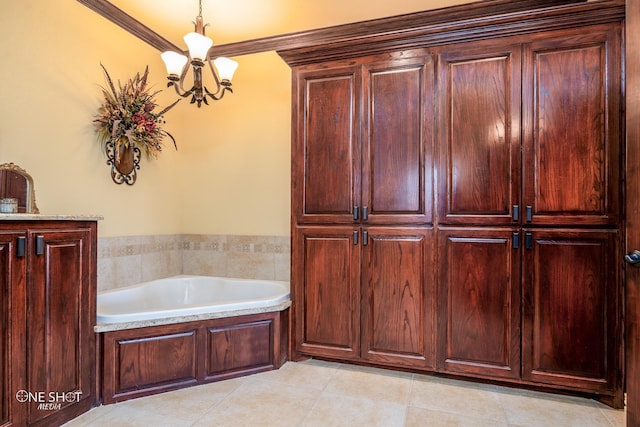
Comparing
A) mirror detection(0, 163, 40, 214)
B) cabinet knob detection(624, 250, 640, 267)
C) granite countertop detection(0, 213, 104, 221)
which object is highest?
mirror detection(0, 163, 40, 214)

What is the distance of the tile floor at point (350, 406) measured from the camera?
1816 millimetres

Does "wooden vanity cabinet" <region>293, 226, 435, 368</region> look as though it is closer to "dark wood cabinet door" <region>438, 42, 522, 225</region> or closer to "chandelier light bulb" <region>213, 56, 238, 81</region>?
"dark wood cabinet door" <region>438, 42, 522, 225</region>

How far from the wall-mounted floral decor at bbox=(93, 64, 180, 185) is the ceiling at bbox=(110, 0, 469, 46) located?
1.43ft

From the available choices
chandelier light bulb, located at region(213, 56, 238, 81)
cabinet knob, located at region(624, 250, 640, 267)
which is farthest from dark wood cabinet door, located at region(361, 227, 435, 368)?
chandelier light bulb, located at region(213, 56, 238, 81)

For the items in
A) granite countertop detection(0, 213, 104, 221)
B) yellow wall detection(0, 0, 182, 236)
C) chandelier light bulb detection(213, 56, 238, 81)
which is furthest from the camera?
chandelier light bulb detection(213, 56, 238, 81)

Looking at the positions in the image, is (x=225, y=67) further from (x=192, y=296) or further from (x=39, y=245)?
(x=192, y=296)

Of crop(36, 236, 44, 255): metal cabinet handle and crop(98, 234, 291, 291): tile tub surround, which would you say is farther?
crop(98, 234, 291, 291): tile tub surround

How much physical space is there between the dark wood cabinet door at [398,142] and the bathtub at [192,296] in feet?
3.22

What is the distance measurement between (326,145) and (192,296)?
69.4 inches

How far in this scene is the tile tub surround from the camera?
9.18 ft

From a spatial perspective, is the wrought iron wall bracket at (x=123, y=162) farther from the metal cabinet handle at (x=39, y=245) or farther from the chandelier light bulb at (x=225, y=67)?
the metal cabinet handle at (x=39, y=245)

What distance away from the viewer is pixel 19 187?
2088 millimetres

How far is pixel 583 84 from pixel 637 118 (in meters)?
0.87

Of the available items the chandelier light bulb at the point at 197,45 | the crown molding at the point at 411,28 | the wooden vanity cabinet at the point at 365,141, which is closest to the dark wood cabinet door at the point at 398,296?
the wooden vanity cabinet at the point at 365,141
